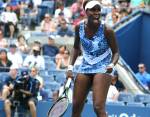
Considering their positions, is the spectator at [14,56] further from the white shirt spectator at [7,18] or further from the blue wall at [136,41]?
the blue wall at [136,41]

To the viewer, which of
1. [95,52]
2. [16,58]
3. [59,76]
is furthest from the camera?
[16,58]

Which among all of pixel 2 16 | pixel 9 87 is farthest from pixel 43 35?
pixel 9 87

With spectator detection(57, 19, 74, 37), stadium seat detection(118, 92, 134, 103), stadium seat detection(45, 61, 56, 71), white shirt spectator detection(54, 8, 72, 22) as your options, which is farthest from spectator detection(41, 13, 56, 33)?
stadium seat detection(118, 92, 134, 103)

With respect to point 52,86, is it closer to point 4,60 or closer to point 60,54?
point 4,60

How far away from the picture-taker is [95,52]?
26.7ft

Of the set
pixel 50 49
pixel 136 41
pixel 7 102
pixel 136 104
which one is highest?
pixel 7 102

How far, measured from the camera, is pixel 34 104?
1217cm

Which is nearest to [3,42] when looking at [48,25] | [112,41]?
[48,25]

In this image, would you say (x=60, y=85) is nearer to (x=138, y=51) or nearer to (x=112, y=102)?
(x=112, y=102)

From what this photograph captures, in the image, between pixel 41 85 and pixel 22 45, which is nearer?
pixel 41 85

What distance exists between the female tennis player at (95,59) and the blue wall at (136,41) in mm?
10035

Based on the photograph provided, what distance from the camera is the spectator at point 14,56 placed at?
14.6 meters

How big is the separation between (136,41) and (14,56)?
16.4 ft

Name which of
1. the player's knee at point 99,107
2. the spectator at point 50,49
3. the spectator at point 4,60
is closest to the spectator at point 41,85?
the spectator at point 4,60
